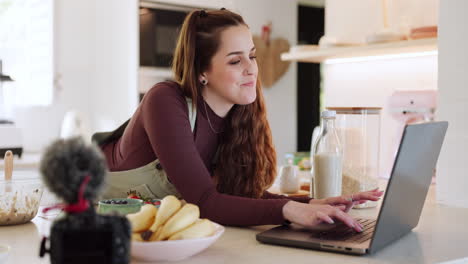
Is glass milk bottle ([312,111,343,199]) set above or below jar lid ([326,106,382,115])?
below

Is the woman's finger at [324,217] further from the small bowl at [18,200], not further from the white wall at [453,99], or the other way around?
the white wall at [453,99]

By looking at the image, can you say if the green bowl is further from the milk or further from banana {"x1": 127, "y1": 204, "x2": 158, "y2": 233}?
the milk

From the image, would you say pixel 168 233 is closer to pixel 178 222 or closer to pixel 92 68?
pixel 178 222

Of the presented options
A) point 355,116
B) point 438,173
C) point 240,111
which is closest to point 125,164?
point 240,111

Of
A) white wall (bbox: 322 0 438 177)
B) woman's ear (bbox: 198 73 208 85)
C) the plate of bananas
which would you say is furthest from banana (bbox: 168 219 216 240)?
white wall (bbox: 322 0 438 177)

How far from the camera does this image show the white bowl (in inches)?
37.1

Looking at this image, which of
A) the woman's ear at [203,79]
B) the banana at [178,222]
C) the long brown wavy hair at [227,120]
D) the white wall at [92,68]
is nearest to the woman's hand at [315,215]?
the banana at [178,222]

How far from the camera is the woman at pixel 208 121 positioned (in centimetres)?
149

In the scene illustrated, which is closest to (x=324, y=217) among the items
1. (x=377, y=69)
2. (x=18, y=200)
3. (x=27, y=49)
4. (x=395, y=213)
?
(x=395, y=213)

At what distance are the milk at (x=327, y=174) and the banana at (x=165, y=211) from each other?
0.66 meters

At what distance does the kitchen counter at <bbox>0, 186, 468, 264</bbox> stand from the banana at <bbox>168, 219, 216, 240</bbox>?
0.05 metres

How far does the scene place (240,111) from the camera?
5.86 ft

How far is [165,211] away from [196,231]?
0.07m

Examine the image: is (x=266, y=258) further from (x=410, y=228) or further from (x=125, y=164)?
(x=125, y=164)
